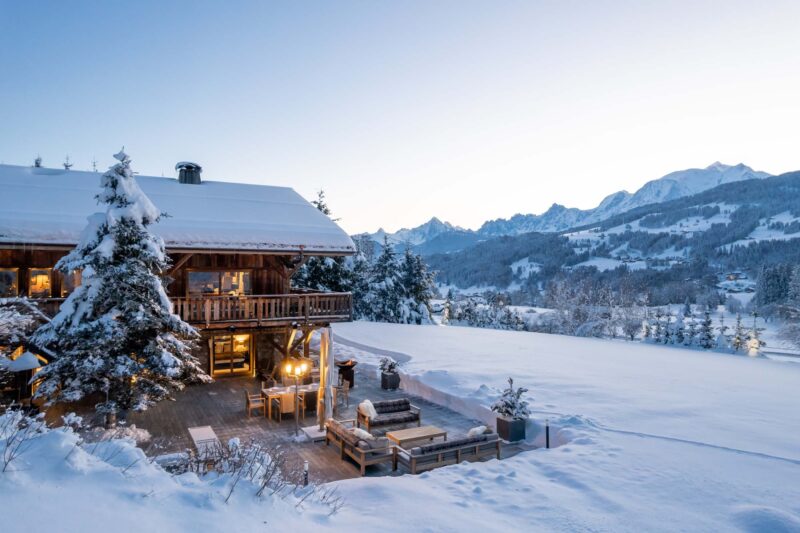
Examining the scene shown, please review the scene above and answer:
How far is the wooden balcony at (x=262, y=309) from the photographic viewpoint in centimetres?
1388

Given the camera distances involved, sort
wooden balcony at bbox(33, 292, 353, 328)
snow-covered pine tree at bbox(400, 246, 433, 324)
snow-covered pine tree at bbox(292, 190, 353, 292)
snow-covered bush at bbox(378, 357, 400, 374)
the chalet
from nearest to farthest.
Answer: the chalet < wooden balcony at bbox(33, 292, 353, 328) < snow-covered bush at bbox(378, 357, 400, 374) < snow-covered pine tree at bbox(292, 190, 353, 292) < snow-covered pine tree at bbox(400, 246, 433, 324)

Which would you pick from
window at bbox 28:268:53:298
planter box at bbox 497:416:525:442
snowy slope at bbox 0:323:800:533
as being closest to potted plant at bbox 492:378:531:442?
planter box at bbox 497:416:525:442

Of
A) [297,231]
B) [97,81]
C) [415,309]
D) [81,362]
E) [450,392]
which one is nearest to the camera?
[81,362]

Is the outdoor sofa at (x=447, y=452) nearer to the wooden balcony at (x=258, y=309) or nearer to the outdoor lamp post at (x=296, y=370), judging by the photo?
the outdoor lamp post at (x=296, y=370)

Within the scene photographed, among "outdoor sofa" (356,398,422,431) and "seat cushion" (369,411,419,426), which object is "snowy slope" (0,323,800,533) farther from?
"seat cushion" (369,411,419,426)

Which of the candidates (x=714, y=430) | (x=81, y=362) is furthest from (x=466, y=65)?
(x=81, y=362)

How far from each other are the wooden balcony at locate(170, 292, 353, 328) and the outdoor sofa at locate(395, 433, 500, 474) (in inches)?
262

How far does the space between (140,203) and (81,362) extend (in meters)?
3.77

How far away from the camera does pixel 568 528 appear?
255 inches

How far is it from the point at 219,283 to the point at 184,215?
8.98 feet

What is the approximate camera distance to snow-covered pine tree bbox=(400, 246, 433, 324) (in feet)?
129

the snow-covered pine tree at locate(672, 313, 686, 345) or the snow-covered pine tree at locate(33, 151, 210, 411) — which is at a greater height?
the snow-covered pine tree at locate(33, 151, 210, 411)

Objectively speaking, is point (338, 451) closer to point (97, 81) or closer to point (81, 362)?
point (81, 362)

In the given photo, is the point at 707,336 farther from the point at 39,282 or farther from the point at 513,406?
the point at 39,282
